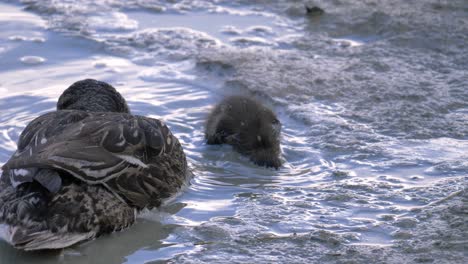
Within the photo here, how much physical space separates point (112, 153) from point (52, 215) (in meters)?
0.60

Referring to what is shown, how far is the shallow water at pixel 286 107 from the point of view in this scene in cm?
524

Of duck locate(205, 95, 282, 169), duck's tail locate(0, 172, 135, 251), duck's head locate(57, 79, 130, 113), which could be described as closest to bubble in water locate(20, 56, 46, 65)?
duck's head locate(57, 79, 130, 113)

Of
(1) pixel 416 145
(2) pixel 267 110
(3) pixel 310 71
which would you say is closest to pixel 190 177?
(2) pixel 267 110

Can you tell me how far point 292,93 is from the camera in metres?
7.76

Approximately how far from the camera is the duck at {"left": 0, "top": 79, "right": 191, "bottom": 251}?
5008 mm

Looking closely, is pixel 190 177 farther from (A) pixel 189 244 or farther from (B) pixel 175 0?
(B) pixel 175 0

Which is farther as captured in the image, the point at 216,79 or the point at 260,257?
the point at 216,79

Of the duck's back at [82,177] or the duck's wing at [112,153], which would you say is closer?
the duck's back at [82,177]

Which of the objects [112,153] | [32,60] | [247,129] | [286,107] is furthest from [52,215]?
[32,60]

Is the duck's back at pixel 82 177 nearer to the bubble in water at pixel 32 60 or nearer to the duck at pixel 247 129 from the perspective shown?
the duck at pixel 247 129

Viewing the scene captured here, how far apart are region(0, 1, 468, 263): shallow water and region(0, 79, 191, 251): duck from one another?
0.42 ft

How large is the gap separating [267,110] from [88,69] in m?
2.00

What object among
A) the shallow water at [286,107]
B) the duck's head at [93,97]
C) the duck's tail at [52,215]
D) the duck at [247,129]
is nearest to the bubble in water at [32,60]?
the shallow water at [286,107]

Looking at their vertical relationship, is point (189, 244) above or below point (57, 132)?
below
